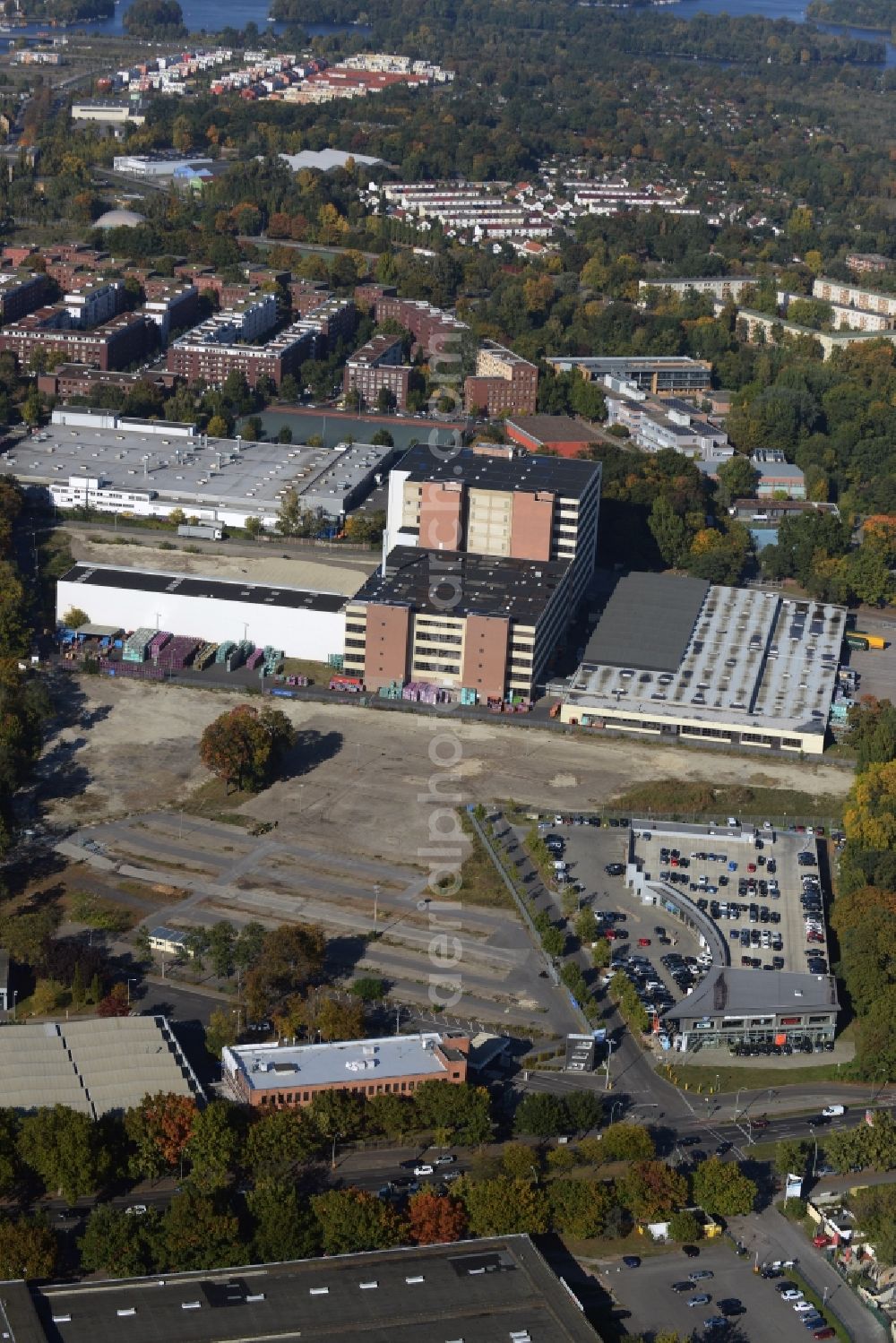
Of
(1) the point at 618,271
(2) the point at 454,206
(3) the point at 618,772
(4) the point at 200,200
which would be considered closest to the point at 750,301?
(1) the point at 618,271

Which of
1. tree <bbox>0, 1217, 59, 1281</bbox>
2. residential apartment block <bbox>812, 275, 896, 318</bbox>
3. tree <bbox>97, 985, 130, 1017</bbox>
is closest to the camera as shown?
tree <bbox>0, 1217, 59, 1281</bbox>

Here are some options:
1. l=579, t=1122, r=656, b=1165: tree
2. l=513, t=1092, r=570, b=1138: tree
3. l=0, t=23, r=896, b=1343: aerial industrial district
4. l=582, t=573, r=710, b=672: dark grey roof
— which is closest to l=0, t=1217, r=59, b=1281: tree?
l=0, t=23, r=896, b=1343: aerial industrial district

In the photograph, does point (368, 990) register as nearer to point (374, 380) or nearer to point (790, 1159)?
point (790, 1159)

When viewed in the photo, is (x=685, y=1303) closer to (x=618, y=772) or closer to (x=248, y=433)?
(x=618, y=772)

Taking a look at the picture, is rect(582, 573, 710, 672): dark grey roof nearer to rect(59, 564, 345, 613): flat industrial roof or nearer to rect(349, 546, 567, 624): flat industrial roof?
rect(349, 546, 567, 624): flat industrial roof

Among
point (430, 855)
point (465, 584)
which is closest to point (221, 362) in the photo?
point (465, 584)
